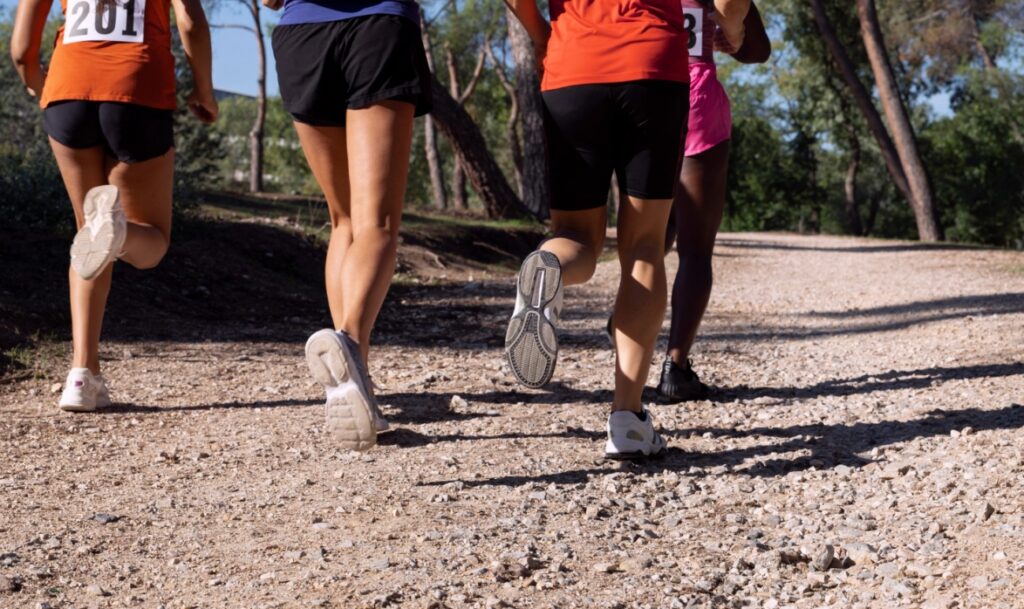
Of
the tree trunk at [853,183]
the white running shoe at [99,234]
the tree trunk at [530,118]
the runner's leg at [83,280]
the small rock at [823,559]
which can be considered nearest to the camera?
the small rock at [823,559]

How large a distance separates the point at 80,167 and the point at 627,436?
2438 millimetres

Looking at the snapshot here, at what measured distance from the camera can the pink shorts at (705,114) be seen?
4.87 m

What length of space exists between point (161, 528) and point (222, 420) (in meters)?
1.45

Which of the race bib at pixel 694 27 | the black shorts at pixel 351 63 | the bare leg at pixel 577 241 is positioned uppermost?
the race bib at pixel 694 27

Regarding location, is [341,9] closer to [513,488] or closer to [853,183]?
[513,488]

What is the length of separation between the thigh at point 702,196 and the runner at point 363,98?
156 centimetres

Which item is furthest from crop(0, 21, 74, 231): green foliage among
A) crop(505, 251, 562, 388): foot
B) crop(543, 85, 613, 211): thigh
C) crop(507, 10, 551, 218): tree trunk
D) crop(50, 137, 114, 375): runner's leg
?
crop(507, 10, 551, 218): tree trunk

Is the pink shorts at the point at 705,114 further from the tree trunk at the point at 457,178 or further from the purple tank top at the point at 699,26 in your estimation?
the tree trunk at the point at 457,178

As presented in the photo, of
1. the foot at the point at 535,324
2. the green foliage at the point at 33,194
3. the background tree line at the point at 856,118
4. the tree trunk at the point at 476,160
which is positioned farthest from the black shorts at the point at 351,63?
the background tree line at the point at 856,118

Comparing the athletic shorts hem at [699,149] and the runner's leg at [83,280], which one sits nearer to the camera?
the runner's leg at [83,280]

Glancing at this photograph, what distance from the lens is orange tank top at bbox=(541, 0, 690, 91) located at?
11.5 feet

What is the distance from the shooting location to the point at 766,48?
4637mm

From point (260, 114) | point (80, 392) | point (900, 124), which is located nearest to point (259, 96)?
point (260, 114)

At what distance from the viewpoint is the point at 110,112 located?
4410 millimetres
